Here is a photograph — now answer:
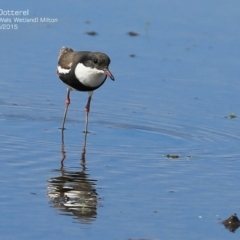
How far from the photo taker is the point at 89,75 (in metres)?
12.6

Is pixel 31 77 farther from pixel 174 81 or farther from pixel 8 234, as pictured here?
pixel 8 234

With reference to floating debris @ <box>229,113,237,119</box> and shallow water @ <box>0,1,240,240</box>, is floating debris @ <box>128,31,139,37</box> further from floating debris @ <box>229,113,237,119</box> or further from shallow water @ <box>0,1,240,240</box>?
floating debris @ <box>229,113,237,119</box>

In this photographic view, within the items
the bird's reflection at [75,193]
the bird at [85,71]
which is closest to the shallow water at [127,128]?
the bird's reflection at [75,193]

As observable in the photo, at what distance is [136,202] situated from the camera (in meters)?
9.38

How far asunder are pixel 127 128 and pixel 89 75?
2.83 ft

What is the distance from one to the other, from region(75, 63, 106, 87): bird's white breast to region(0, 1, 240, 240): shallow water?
0.54 m

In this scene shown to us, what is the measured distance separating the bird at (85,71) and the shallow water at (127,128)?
0.45 metres

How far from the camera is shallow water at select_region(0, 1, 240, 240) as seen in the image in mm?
8906

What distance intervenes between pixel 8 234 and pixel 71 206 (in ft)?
3.36

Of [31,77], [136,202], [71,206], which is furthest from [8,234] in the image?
[31,77]

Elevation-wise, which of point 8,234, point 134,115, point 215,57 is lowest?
point 8,234

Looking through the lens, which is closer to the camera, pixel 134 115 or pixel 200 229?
pixel 200 229

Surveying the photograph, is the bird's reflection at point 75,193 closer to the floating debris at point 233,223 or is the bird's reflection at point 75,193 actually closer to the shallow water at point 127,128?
the shallow water at point 127,128

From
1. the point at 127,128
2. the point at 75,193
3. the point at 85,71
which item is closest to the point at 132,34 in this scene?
the point at 85,71
